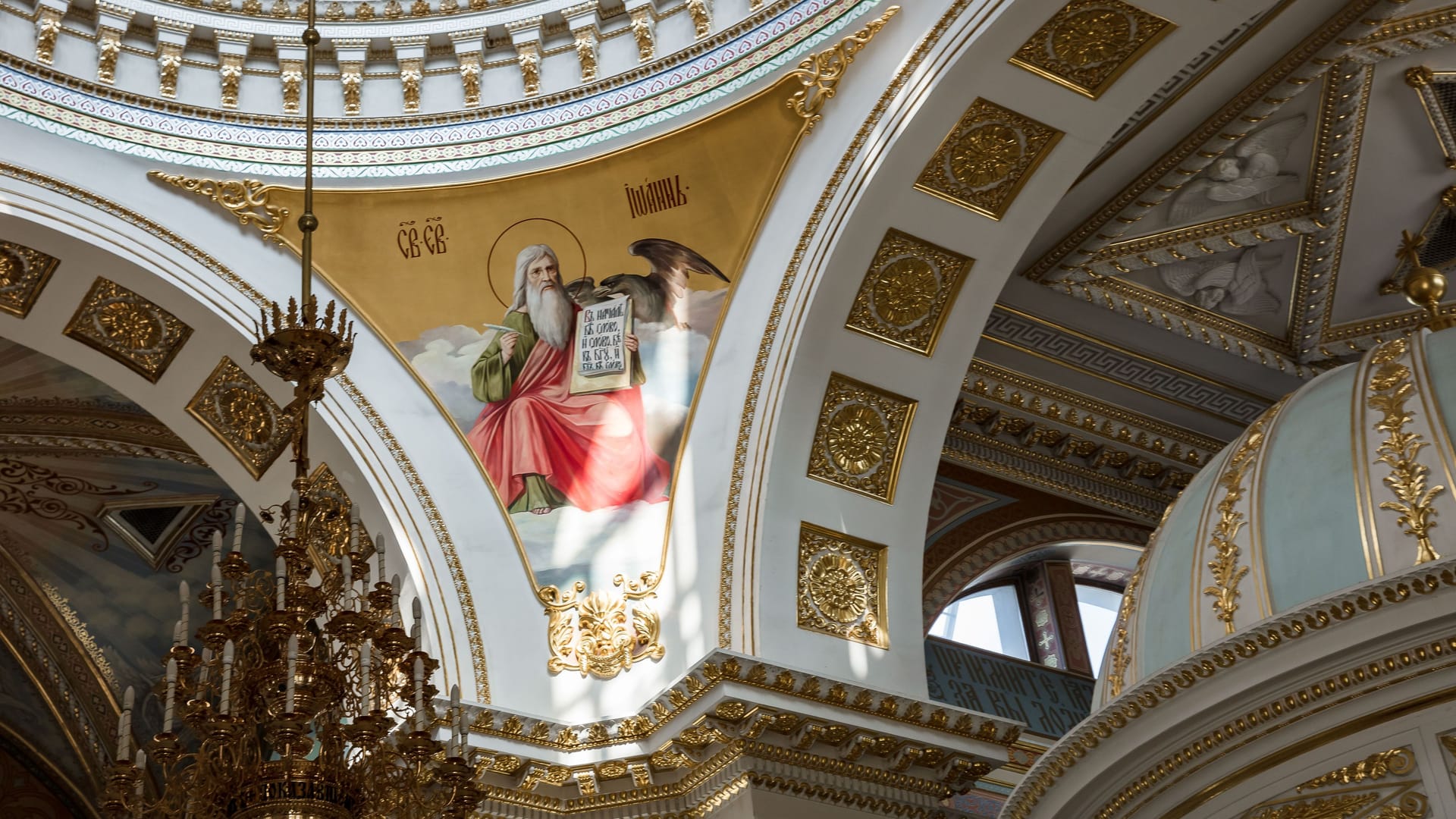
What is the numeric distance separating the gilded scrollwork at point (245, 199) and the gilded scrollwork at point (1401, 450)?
19.7 ft

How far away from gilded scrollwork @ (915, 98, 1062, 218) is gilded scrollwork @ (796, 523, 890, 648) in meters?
1.95

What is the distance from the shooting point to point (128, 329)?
996 centimetres

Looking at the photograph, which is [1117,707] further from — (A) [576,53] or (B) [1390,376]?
(A) [576,53]

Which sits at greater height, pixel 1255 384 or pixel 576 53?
pixel 576 53

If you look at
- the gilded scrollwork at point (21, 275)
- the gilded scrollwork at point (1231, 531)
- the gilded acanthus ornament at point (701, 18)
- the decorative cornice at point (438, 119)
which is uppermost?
the gilded acanthus ornament at point (701, 18)

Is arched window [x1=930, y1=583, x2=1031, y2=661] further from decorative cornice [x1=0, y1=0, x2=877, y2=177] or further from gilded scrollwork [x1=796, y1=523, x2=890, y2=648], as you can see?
decorative cornice [x1=0, y1=0, x2=877, y2=177]

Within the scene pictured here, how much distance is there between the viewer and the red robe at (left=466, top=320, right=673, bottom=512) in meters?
9.62

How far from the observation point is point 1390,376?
21.0ft

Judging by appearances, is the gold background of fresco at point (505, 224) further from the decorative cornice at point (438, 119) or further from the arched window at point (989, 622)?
the arched window at point (989, 622)

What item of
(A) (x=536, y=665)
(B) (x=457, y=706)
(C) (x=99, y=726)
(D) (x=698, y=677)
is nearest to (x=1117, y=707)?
(B) (x=457, y=706)

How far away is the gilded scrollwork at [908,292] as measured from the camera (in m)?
9.40

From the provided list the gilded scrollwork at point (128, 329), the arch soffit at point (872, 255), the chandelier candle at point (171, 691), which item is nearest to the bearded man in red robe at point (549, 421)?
the arch soffit at point (872, 255)

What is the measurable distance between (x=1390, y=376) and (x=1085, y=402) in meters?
5.28

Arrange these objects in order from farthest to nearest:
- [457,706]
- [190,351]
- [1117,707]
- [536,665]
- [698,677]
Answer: [190,351] < [536,665] < [698,677] < [457,706] < [1117,707]
